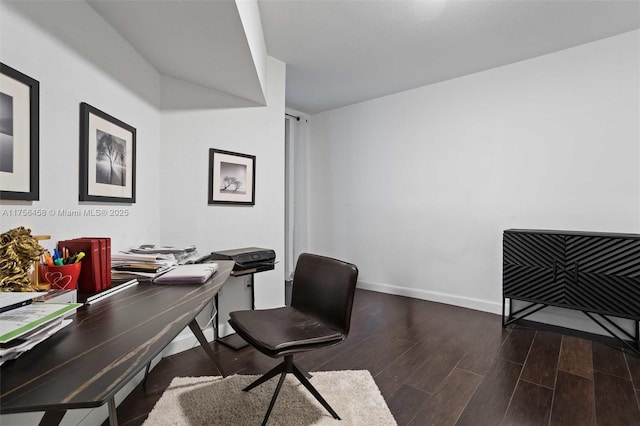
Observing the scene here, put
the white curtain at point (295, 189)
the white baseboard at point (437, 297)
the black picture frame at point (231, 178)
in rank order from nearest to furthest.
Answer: the black picture frame at point (231, 178), the white baseboard at point (437, 297), the white curtain at point (295, 189)

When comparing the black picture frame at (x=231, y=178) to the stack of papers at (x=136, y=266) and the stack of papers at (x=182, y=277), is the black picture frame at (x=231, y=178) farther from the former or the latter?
the stack of papers at (x=182, y=277)

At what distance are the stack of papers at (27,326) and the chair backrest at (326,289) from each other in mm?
1216

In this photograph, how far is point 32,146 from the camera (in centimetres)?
117

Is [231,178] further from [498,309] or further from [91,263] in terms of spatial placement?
[498,309]

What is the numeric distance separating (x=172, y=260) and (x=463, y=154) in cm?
326

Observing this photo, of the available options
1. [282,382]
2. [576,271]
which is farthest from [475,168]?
[282,382]

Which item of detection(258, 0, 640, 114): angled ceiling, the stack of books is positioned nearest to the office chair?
the stack of books

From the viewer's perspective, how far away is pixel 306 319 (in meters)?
1.84

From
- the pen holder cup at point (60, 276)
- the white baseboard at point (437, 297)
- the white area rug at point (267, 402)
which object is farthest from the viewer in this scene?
the white baseboard at point (437, 297)

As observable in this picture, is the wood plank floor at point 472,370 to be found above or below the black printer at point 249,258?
below

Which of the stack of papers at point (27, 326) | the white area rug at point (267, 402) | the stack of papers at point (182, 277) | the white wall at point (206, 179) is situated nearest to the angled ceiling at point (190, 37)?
the white wall at point (206, 179)

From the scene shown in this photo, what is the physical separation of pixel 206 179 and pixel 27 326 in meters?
1.97

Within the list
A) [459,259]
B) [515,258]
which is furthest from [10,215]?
→ [459,259]

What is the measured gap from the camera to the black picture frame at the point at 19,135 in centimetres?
105
